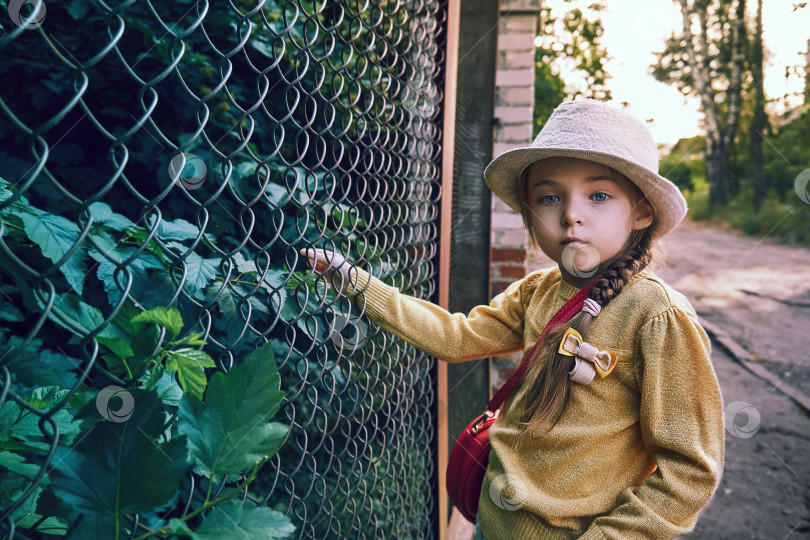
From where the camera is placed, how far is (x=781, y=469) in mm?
3283

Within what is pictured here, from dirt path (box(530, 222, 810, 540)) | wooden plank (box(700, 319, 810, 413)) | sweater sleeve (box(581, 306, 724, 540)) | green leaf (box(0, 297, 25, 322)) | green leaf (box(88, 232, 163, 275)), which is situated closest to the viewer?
green leaf (box(88, 232, 163, 275))

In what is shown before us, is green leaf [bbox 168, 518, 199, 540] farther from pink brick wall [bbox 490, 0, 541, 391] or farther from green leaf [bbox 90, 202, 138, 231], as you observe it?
pink brick wall [bbox 490, 0, 541, 391]

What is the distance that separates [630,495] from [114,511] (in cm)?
96

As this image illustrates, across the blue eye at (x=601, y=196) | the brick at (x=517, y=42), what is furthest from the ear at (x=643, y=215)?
the brick at (x=517, y=42)

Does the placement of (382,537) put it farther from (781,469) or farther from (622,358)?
(781,469)

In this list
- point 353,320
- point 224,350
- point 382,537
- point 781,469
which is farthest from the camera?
point 781,469

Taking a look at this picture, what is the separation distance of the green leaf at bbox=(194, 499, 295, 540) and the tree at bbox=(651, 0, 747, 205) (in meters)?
14.9

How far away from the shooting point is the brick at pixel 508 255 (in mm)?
3240

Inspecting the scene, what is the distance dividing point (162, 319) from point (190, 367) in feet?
0.25

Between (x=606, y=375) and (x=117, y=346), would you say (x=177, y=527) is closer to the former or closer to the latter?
(x=117, y=346)

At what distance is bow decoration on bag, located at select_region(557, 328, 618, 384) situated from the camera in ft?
3.57

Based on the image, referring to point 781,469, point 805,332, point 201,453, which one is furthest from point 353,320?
point 805,332

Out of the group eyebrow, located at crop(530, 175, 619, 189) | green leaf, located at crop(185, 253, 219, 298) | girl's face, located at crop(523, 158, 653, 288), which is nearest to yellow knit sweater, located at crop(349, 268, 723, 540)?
girl's face, located at crop(523, 158, 653, 288)

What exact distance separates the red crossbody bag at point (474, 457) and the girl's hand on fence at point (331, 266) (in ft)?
1.55
